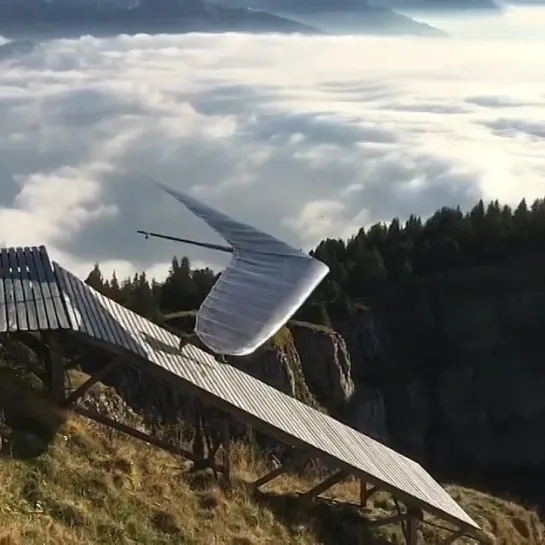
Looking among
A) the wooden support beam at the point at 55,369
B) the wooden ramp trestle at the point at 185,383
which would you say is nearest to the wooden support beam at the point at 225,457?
the wooden ramp trestle at the point at 185,383

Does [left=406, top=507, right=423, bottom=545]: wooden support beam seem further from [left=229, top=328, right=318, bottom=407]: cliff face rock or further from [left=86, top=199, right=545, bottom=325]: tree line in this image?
[left=86, top=199, right=545, bottom=325]: tree line

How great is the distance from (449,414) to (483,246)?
12.6 m

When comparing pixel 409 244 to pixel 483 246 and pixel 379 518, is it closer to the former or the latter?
pixel 483 246

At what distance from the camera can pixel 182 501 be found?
42.3 ft

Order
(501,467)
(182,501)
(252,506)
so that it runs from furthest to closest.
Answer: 1. (501,467)
2. (252,506)
3. (182,501)

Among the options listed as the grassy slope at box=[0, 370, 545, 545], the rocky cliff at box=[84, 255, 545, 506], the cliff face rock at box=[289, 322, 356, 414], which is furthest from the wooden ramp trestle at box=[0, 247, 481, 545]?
the rocky cliff at box=[84, 255, 545, 506]

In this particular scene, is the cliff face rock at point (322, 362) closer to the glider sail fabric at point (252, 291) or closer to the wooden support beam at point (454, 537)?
the glider sail fabric at point (252, 291)

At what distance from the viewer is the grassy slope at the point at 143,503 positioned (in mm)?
10906

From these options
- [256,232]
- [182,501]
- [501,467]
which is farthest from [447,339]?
[182,501]

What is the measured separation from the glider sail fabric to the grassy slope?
8.43 feet

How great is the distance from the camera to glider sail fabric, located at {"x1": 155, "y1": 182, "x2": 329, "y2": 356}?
37.6ft

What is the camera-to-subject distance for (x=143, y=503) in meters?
12.2

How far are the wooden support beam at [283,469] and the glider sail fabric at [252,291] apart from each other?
2.98 meters

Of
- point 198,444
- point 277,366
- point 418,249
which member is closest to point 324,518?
point 198,444
